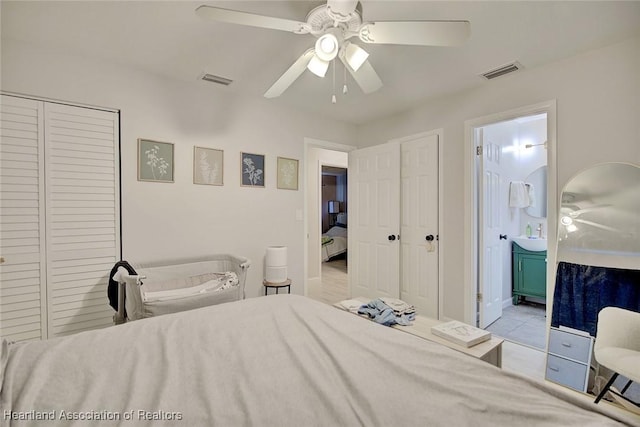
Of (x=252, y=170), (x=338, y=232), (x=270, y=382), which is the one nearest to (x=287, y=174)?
(x=252, y=170)

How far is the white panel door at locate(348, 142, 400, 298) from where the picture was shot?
3.52 meters

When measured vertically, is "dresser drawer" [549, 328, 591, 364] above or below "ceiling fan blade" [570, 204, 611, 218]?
below

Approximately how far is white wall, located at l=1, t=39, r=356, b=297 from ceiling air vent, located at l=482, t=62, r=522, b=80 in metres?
1.88

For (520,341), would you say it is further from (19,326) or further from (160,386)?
(19,326)

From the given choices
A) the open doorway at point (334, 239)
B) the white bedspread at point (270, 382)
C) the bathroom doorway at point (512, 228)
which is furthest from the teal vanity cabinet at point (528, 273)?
the white bedspread at point (270, 382)

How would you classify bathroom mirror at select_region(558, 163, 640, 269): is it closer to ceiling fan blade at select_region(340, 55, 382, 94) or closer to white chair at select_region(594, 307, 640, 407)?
white chair at select_region(594, 307, 640, 407)

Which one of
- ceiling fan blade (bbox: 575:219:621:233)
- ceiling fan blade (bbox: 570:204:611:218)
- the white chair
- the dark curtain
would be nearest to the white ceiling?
ceiling fan blade (bbox: 570:204:611:218)

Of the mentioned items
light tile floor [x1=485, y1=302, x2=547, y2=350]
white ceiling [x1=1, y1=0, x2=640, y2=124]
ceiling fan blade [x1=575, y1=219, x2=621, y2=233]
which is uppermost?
white ceiling [x1=1, y1=0, x2=640, y2=124]

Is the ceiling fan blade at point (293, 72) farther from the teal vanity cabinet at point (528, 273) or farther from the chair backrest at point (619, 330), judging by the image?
the teal vanity cabinet at point (528, 273)

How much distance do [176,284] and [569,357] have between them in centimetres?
301

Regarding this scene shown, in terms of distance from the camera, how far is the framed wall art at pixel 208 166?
2910 millimetres

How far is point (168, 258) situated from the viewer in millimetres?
2734

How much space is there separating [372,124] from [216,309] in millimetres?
3144

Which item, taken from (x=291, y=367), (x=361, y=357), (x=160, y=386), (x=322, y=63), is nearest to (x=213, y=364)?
(x=160, y=386)
